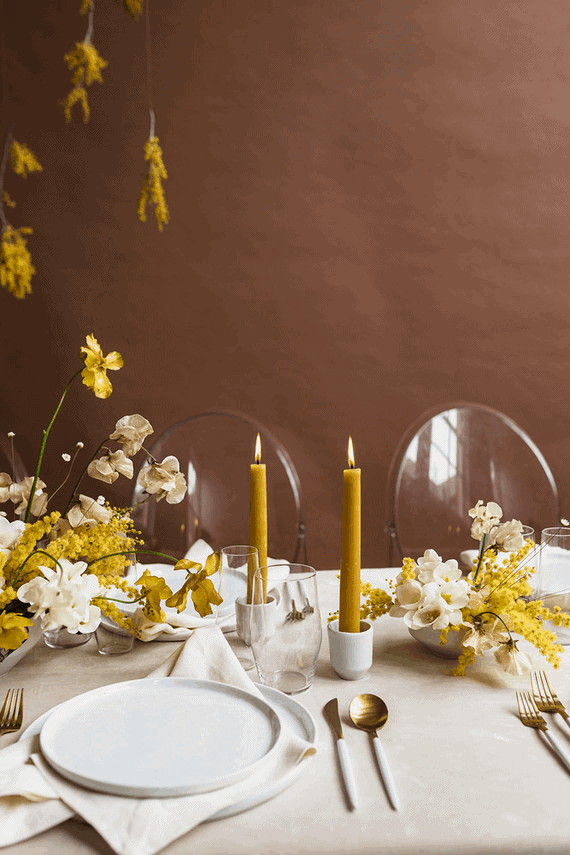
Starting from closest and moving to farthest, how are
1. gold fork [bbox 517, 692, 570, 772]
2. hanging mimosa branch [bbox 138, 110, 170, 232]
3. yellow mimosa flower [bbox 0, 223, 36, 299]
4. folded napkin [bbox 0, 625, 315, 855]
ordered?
folded napkin [bbox 0, 625, 315, 855], gold fork [bbox 517, 692, 570, 772], hanging mimosa branch [bbox 138, 110, 170, 232], yellow mimosa flower [bbox 0, 223, 36, 299]

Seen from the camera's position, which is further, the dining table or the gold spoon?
the gold spoon

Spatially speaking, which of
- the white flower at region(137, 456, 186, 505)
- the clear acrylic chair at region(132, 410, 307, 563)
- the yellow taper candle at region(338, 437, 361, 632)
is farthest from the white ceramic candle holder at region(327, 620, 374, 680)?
the clear acrylic chair at region(132, 410, 307, 563)

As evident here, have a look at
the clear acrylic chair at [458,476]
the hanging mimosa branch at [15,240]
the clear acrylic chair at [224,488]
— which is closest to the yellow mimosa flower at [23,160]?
the hanging mimosa branch at [15,240]

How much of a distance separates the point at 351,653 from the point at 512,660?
0.18 m

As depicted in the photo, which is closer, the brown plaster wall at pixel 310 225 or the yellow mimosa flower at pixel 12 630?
the yellow mimosa flower at pixel 12 630

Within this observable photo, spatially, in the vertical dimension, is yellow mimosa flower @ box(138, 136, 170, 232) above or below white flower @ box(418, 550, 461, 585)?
above

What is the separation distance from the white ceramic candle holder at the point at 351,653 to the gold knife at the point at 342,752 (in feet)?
0.23

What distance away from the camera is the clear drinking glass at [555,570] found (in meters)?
0.93

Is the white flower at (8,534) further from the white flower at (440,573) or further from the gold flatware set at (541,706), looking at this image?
the gold flatware set at (541,706)

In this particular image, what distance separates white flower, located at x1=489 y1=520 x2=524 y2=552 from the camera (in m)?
0.90

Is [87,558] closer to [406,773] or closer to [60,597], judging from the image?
[60,597]

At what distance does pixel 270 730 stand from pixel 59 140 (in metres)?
1.93

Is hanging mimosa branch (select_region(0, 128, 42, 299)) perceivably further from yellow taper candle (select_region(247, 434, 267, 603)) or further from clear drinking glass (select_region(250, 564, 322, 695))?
clear drinking glass (select_region(250, 564, 322, 695))

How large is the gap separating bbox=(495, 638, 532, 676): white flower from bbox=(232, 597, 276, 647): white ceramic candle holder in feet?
0.91
